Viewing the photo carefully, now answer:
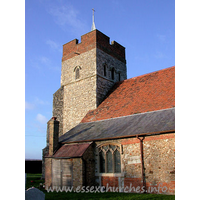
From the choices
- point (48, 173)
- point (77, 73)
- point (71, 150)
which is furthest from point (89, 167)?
point (77, 73)

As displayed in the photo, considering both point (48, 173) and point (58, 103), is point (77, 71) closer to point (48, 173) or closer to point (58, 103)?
point (58, 103)

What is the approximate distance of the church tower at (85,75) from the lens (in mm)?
17953

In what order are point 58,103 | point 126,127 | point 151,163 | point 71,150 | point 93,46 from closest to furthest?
point 151,163 → point 126,127 → point 71,150 → point 93,46 → point 58,103

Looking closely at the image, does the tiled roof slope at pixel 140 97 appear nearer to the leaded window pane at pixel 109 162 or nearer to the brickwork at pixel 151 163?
the brickwork at pixel 151 163

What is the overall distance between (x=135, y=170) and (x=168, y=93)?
586 centimetres

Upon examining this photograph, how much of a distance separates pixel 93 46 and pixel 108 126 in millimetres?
9152

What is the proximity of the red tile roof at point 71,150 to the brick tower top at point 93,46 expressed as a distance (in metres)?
10.3

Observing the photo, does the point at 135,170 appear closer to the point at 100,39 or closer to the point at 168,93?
the point at 168,93

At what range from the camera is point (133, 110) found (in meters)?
13.6

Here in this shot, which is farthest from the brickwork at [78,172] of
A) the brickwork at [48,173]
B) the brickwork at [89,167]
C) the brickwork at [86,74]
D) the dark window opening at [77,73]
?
the dark window opening at [77,73]

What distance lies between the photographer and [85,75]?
1883 cm
